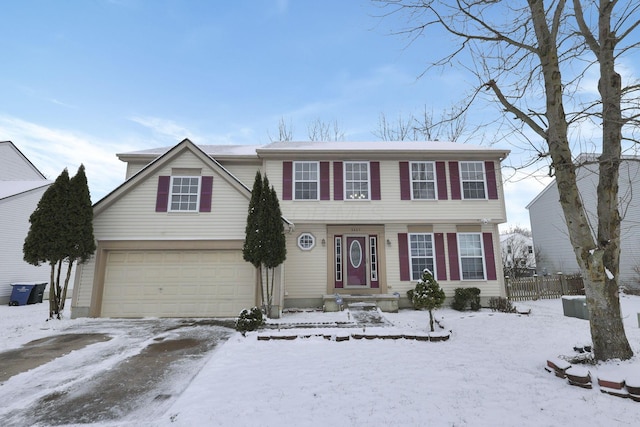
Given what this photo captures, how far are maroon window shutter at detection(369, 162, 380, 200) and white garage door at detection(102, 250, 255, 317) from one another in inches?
236

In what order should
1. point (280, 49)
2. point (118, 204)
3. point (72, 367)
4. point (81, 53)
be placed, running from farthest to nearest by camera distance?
point (280, 49) < point (81, 53) < point (118, 204) < point (72, 367)

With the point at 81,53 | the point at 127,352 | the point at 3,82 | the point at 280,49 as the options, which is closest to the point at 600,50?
the point at 127,352

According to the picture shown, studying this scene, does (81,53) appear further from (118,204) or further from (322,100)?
(322,100)

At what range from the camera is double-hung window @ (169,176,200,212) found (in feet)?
33.9

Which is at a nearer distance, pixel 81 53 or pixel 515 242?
pixel 81 53

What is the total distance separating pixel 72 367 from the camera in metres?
5.28

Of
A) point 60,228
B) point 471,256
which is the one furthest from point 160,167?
point 471,256

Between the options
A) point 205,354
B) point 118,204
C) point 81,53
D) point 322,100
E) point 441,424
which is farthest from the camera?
point 322,100

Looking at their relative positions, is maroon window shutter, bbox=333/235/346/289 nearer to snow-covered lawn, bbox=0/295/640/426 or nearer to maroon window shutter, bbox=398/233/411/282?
maroon window shutter, bbox=398/233/411/282

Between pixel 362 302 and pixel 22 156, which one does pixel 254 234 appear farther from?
pixel 22 156

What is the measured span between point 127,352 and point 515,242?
130 feet

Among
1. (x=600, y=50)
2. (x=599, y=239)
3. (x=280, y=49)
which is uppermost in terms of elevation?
(x=280, y=49)

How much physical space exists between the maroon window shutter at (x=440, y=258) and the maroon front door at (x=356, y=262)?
3117 mm

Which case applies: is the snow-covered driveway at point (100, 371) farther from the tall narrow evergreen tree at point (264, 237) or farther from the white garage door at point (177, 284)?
the tall narrow evergreen tree at point (264, 237)
